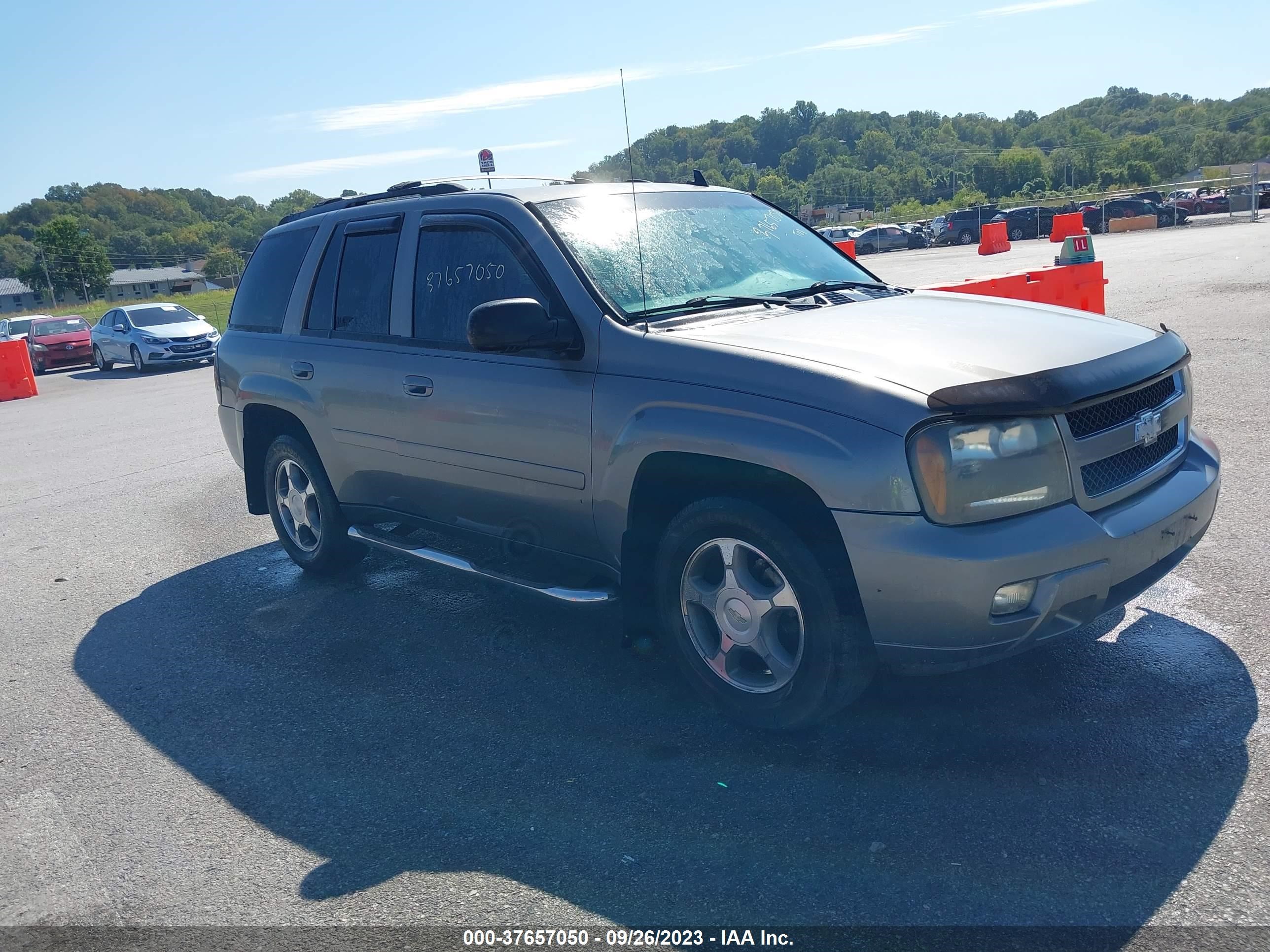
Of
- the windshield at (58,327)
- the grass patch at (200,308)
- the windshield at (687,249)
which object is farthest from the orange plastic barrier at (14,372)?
the windshield at (687,249)

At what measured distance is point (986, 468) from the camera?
3227 mm

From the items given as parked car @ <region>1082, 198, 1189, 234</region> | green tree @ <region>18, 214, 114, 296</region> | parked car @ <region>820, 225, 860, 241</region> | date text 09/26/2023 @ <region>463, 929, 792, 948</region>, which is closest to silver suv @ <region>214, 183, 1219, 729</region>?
date text 09/26/2023 @ <region>463, 929, 792, 948</region>

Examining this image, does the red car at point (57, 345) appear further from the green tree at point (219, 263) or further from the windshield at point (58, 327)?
the green tree at point (219, 263)

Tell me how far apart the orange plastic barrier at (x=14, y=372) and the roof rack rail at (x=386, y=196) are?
682 inches

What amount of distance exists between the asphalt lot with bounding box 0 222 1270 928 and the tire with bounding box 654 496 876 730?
0.59ft

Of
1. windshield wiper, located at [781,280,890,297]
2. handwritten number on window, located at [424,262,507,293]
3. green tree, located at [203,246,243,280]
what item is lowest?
windshield wiper, located at [781,280,890,297]

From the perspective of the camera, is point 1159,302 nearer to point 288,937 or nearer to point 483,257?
point 483,257

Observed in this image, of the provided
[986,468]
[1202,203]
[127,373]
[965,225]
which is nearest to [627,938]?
[986,468]

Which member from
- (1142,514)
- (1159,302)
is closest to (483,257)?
(1142,514)

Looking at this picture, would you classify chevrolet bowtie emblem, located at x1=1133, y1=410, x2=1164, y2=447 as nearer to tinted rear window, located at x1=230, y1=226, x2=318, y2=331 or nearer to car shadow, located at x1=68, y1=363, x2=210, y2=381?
tinted rear window, located at x1=230, y1=226, x2=318, y2=331

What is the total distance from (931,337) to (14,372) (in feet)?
70.7

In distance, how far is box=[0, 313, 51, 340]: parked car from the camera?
29.5 metres

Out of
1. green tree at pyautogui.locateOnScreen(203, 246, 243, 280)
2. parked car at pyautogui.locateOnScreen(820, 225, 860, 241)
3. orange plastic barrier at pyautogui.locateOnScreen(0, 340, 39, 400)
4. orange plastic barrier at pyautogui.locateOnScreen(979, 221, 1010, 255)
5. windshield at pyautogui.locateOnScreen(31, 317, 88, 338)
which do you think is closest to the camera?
orange plastic barrier at pyautogui.locateOnScreen(0, 340, 39, 400)

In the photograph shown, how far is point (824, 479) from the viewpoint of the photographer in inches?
131
